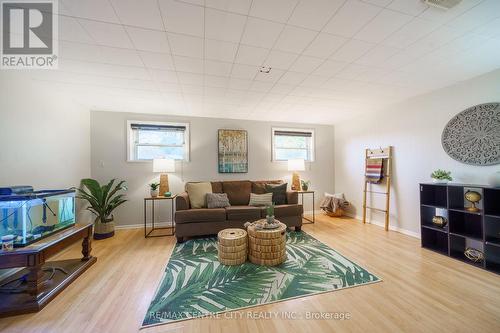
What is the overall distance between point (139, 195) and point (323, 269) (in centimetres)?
358

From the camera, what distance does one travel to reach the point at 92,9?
1.39 metres

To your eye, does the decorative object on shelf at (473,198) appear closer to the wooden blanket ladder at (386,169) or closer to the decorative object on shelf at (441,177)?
the decorative object on shelf at (441,177)

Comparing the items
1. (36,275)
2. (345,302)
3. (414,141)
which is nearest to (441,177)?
(414,141)

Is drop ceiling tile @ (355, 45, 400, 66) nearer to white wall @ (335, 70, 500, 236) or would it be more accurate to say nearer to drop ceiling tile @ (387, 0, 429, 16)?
drop ceiling tile @ (387, 0, 429, 16)

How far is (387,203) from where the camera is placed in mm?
3523

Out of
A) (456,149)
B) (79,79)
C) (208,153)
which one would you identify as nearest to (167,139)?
(208,153)

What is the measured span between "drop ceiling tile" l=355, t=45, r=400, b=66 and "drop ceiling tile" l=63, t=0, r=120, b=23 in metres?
2.35

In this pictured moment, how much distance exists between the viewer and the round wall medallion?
2.30m

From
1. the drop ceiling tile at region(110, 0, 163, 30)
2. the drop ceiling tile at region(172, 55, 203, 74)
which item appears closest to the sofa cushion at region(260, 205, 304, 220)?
the drop ceiling tile at region(172, 55, 203, 74)

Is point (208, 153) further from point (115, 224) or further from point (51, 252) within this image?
point (51, 252)

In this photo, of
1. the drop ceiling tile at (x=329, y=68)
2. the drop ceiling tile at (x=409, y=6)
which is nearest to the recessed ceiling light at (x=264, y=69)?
the drop ceiling tile at (x=329, y=68)

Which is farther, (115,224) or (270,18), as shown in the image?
(115,224)

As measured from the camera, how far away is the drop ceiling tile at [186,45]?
5.59 ft
